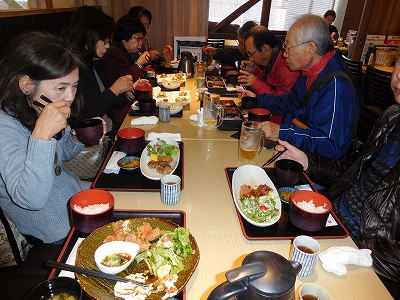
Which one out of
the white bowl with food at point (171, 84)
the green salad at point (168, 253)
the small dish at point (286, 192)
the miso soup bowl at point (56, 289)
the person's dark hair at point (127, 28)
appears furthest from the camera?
the person's dark hair at point (127, 28)

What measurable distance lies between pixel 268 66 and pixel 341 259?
2.75 meters

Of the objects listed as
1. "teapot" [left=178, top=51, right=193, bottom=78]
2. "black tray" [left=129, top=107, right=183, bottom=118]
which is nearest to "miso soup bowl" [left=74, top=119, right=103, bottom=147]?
"black tray" [left=129, top=107, right=183, bottom=118]

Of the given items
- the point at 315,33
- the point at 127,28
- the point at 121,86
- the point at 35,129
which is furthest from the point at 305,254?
the point at 127,28

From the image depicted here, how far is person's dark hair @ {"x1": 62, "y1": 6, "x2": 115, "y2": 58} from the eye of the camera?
7.75ft

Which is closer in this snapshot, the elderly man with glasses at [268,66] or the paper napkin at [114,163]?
the paper napkin at [114,163]

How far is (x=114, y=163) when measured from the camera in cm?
157

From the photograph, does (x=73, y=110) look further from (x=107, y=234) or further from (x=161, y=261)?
(x=161, y=261)

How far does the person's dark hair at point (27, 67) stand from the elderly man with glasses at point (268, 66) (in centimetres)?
209

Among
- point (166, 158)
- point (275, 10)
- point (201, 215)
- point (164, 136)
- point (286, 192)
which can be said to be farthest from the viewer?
point (275, 10)

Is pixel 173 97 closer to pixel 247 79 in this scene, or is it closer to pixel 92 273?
pixel 247 79

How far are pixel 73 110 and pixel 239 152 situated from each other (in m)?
1.04

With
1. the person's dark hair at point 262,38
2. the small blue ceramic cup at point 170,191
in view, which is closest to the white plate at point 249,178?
the small blue ceramic cup at point 170,191

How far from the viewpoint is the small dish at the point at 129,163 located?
152 cm

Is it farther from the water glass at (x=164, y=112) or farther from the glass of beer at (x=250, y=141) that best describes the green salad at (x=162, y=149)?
the water glass at (x=164, y=112)
